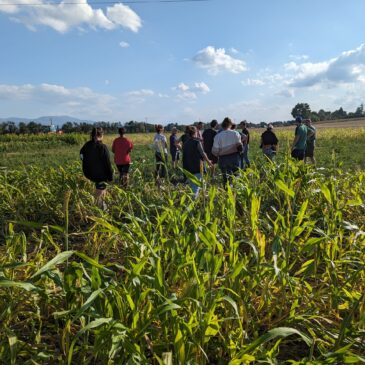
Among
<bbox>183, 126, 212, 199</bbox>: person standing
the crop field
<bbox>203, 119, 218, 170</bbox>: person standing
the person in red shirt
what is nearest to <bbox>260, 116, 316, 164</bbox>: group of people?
<bbox>203, 119, 218, 170</bbox>: person standing

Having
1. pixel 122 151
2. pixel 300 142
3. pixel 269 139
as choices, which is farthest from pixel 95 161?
pixel 269 139

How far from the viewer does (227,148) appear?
676 centimetres

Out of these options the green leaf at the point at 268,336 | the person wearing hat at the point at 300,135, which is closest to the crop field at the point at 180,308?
the green leaf at the point at 268,336

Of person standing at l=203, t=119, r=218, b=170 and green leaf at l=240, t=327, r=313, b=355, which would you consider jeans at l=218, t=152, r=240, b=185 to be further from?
green leaf at l=240, t=327, r=313, b=355

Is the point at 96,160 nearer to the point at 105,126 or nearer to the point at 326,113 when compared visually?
the point at 105,126

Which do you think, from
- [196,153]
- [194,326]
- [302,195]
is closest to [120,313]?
[194,326]

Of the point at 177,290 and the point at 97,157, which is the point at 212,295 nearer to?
the point at 177,290

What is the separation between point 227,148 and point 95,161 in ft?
7.97

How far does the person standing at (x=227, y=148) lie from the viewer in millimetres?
6711

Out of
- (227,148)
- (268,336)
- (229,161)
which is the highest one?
(227,148)

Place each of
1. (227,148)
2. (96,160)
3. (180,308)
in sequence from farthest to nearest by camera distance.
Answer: (227,148), (96,160), (180,308)

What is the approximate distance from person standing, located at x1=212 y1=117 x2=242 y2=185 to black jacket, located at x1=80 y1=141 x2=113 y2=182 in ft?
6.89

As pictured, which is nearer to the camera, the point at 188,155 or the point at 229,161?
the point at 188,155

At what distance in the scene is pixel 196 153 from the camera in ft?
21.8
